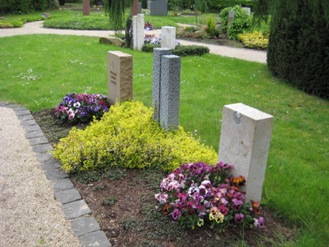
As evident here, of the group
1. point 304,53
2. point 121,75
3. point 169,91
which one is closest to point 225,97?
point 304,53

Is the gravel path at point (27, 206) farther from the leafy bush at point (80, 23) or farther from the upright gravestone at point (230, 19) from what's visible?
the leafy bush at point (80, 23)

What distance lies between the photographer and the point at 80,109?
6.07m

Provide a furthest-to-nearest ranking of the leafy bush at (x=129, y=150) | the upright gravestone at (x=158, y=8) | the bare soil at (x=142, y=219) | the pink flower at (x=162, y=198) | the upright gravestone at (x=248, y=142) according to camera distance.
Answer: the upright gravestone at (x=158, y=8), the leafy bush at (x=129, y=150), the pink flower at (x=162, y=198), the upright gravestone at (x=248, y=142), the bare soil at (x=142, y=219)

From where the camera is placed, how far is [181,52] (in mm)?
12484

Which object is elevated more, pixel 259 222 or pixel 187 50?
pixel 187 50

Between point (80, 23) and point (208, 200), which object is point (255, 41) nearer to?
point (80, 23)

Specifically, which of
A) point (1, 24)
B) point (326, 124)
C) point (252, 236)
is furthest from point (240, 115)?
point (1, 24)

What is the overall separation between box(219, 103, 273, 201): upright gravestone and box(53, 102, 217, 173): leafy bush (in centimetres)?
71

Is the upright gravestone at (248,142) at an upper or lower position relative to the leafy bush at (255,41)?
upper

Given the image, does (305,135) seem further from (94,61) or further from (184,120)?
(94,61)

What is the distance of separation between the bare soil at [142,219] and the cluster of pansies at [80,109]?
5.91ft

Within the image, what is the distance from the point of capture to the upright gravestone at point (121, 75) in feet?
19.6

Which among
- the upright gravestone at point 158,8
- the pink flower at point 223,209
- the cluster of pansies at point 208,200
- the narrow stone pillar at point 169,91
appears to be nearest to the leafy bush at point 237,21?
the upright gravestone at point 158,8

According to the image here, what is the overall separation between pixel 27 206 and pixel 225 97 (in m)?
5.07
